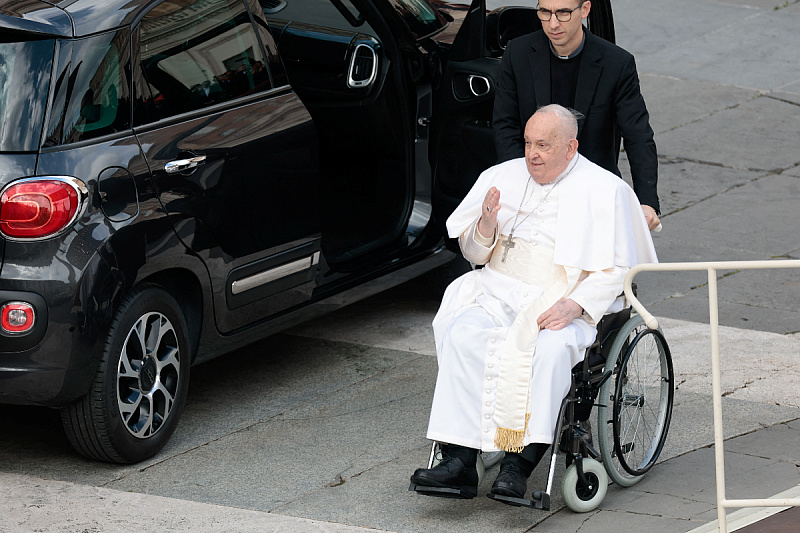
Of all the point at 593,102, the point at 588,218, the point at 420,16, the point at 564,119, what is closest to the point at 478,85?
the point at 420,16

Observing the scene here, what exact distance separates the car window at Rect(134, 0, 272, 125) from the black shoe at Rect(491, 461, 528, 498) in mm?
1944

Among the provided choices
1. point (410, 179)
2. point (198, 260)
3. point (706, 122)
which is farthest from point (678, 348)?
point (706, 122)

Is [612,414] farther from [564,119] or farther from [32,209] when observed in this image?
[32,209]

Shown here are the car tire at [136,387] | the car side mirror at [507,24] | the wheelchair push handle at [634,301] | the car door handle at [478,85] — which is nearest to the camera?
the wheelchair push handle at [634,301]

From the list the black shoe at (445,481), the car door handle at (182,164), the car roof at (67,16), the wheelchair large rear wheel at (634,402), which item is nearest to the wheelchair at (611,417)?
the wheelchair large rear wheel at (634,402)

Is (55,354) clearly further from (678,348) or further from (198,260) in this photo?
(678,348)

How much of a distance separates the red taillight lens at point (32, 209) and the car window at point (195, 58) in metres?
0.53

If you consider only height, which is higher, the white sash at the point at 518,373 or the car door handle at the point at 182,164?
the car door handle at the point at 182,164

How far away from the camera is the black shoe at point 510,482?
4.68 metres

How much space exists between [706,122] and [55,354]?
711 centimetres

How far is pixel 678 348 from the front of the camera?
21.9 feet

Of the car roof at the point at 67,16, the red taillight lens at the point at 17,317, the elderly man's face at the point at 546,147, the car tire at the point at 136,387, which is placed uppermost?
the car roof at the point at 67,16

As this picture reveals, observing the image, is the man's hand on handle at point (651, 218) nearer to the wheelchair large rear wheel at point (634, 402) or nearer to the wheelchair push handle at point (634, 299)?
the wheelchair large rear wheel at point (634, 402)

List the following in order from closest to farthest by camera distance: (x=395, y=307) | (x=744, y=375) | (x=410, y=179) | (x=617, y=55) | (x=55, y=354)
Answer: (x=55, y=354)
(x=617, y=55)
(x=744, y=375)
(x=410, y=179)
(x=395, y=307)
